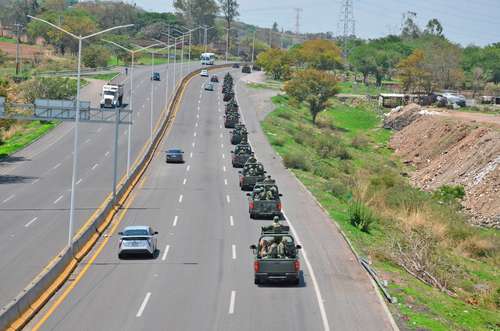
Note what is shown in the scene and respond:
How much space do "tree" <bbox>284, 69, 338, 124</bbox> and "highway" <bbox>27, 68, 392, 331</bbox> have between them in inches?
2437

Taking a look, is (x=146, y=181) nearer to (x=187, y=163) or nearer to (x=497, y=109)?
(x=187, y=163)

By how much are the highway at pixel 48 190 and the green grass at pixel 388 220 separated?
46.5 feet

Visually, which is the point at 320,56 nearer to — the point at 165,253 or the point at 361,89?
the point at 361,89

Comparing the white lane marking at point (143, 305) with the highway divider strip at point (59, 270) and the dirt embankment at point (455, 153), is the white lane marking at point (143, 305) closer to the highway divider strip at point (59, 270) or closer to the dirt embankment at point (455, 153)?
the highway divider strip at point (59, 270)

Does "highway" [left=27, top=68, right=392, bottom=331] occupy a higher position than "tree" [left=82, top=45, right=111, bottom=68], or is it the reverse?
"tree" [left=82, top=45, right=111, bottom=68]

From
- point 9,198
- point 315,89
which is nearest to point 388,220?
point 9,198

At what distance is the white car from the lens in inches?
1357

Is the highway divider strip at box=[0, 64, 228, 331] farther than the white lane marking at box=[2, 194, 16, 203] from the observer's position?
No

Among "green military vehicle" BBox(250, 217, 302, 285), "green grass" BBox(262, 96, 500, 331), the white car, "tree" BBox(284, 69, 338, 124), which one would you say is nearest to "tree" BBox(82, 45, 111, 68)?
"tree" BBox(284, 69, 338, 124)

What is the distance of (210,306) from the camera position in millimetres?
27094

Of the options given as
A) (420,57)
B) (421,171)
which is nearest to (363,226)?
(421,171)

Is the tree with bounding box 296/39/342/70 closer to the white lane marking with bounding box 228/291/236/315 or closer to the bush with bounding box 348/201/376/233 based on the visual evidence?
the bush with bounding box 348/201/376/233

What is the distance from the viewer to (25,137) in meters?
83.1

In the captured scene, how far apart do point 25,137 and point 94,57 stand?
73.9m
